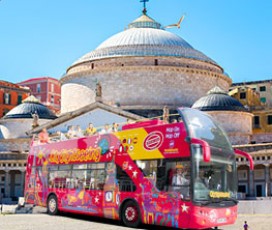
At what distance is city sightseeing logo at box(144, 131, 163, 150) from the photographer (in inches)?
647

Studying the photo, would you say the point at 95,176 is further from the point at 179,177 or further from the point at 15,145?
the point at 15,145

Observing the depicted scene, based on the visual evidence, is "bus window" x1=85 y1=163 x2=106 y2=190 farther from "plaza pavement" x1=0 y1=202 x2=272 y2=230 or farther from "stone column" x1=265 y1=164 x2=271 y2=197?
"stone column" x1=265 y1=164 x2=271 y2=197

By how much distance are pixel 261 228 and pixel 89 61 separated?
36.1 meters

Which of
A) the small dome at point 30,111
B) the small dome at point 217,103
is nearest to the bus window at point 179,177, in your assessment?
the small dome at point 217,103

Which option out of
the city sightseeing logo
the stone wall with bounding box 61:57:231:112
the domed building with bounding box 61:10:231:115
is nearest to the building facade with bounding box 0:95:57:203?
the domed building with bounding box 61:10:231:115

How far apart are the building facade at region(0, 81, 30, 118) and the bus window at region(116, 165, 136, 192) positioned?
54.1 m

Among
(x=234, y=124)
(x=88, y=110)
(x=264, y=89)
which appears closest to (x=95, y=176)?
(x=88, y=110)

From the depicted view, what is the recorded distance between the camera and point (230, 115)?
43062 mm

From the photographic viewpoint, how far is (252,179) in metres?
40.3

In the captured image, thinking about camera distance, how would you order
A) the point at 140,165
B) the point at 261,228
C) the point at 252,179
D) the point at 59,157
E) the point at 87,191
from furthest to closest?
1. the point at 252,179
2. the point at 59,157
3. the point at 87,191
4. the point at 261,228
5. the point at 140,165

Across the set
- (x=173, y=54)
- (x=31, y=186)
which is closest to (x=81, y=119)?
(x=173, y=54)

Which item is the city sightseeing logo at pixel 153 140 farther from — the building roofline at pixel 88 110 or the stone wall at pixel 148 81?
the stone wall at pixel 148 81

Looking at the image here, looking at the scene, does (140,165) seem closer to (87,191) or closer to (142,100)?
(87,191)

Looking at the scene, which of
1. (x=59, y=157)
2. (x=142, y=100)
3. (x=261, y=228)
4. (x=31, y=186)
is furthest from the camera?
(x=142, y=100)
